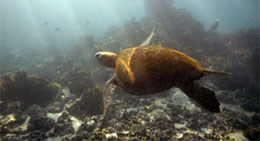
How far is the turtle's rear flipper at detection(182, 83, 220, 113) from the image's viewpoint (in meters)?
2.34

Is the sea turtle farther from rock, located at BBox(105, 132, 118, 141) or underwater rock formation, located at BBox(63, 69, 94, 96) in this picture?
underwater rock formation, located at BBox(63, 69, 94, 96)

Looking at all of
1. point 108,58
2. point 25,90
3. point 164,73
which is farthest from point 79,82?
point 164,73

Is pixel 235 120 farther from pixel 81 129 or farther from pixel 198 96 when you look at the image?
pixel 81 129

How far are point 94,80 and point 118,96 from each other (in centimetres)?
235

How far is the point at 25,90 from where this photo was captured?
6.71m

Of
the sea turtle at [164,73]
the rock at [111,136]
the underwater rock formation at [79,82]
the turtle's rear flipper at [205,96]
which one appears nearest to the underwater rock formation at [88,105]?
the rock at [111,136]

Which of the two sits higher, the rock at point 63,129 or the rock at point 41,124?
the rock at point 41,124

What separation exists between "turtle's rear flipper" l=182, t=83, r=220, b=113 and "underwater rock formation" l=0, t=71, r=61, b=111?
7.02 meters

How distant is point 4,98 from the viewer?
645 cm

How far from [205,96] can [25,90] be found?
810 cm

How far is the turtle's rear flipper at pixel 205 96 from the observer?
234 cm

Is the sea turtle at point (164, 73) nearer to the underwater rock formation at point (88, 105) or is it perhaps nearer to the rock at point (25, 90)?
the underwater rock formation at point (88, 105)

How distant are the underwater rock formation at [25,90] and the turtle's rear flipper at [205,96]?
7.02m

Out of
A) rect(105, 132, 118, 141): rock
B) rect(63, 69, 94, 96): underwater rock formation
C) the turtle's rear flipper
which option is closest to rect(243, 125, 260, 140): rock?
the turtle's rear flipper
